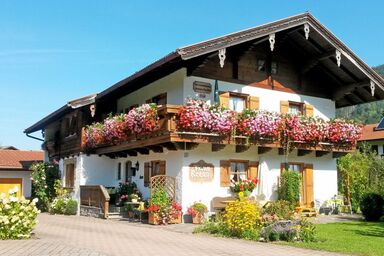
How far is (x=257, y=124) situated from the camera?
53.2 feet

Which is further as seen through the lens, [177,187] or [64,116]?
[64,116]

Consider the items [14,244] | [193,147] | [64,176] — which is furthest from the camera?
[64,176]

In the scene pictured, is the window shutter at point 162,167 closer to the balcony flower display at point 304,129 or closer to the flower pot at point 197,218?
the flower pot at point 197,218

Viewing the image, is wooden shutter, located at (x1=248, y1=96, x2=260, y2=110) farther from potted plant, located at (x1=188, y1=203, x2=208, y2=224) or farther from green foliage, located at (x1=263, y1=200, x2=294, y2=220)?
green foliage, located at (x1=263, y1=200, x2=294, y2=220)

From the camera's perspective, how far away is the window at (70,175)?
75.5 feet

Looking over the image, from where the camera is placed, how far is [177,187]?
1609cm

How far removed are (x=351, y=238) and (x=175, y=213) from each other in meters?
6.09

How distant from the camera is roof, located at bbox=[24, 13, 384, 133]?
1525cm

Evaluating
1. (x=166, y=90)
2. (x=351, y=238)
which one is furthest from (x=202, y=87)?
(x=351, y=238)

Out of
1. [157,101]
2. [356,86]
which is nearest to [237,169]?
[157,101]

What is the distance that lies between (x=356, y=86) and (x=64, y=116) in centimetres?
1539

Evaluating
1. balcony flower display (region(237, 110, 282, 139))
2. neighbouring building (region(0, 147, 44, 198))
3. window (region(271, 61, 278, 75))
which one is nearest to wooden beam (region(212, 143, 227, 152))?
balcony flower display (region(237, 110, 282, 139))

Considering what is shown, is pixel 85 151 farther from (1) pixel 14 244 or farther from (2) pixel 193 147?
(1) pixel 14 244

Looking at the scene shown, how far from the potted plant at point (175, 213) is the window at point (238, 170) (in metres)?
2.83
